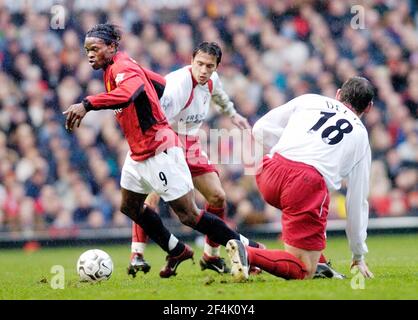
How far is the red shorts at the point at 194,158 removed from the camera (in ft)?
31.7

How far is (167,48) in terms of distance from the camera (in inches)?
702

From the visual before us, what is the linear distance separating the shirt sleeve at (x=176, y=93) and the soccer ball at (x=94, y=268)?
5.55 ft

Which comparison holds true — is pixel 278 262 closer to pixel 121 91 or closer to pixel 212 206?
pixel 121 91

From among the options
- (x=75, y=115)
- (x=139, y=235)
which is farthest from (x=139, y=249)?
(x=75, y=115)

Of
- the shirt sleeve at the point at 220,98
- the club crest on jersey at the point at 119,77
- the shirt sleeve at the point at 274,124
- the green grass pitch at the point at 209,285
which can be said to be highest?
the club crest on jersey at the point at 119,77

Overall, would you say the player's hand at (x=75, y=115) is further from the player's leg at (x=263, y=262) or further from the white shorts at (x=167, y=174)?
the player's leg at (x=263, y=262)

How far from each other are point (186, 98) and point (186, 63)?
319 inches

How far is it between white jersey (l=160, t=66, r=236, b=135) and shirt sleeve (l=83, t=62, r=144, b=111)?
3.30ft

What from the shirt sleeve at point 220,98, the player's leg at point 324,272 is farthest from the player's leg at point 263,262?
the shirt sleeve at point 220,98

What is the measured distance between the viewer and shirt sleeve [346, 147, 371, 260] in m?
7.85

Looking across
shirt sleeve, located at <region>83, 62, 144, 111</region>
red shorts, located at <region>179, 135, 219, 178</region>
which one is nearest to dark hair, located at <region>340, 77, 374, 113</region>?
shirt sleeve, located at <region>83, 62, 144, 111</region>

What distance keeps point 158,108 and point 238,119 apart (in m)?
1.66

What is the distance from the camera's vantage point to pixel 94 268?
8539 millimetres

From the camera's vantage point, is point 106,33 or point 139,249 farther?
point 139,249
